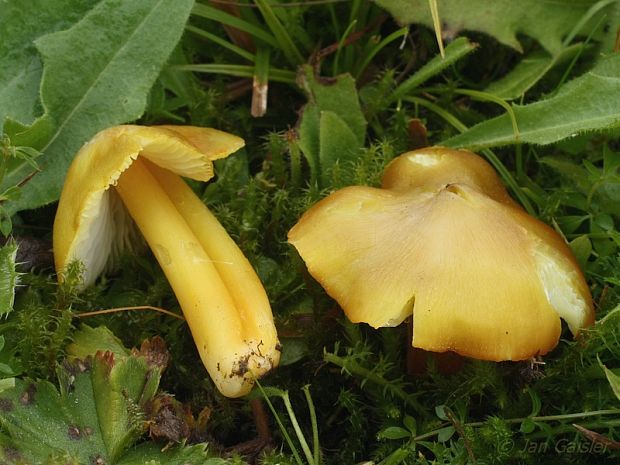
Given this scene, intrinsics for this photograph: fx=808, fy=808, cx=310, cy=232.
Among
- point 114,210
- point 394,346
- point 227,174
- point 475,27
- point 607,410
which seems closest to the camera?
point 607,410

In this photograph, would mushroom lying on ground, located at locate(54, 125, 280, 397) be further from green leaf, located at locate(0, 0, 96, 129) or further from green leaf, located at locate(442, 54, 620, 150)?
green leaf, located at locate(442, 54, 620, 150)

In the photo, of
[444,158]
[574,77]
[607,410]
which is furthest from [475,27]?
[607,410]

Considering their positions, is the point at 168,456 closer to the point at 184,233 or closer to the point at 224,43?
the point at 184,233

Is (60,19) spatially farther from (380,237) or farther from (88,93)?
(380,237)

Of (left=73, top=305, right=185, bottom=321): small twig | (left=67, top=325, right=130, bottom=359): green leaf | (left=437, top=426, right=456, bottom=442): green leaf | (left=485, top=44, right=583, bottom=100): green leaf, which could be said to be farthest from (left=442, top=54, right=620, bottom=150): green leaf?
(left=67, top=325, right=130, bottom=359): green leaf

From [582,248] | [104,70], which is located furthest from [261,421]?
[104,70]

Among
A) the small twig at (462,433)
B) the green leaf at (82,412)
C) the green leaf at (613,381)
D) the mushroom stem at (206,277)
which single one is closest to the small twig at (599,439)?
the green leaf at (613,381)
